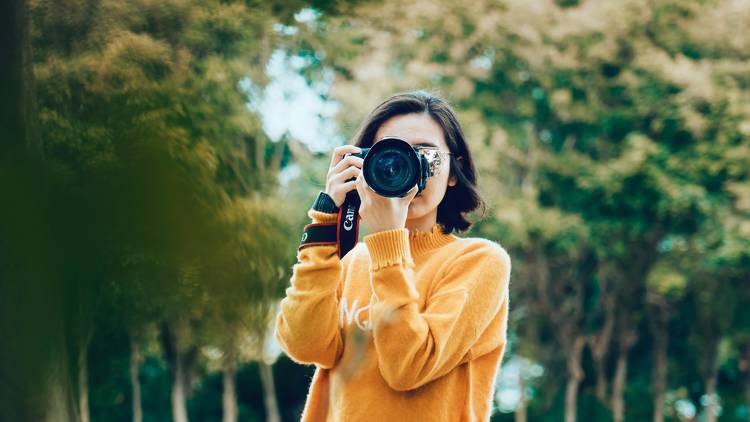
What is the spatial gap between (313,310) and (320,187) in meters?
0.22

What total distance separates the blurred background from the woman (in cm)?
11

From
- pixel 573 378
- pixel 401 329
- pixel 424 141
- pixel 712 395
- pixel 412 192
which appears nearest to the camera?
pixel 401 329

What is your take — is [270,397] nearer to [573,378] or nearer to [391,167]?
[573,378]

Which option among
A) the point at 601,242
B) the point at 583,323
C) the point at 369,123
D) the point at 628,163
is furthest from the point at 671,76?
the point at 369,123

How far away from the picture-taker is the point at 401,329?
1.13 metres

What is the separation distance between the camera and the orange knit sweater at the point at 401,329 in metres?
1.15

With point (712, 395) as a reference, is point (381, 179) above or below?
above

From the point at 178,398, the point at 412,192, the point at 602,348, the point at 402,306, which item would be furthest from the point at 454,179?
the point at 602,348

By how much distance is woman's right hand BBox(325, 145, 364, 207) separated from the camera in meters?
1.28

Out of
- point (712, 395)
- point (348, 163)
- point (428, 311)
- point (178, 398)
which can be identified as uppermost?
point (348, 163)

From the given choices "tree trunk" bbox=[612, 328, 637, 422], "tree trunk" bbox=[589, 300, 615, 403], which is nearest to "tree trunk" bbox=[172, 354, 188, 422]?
"tree trunk" bbox=[589, 300, 615, 403]

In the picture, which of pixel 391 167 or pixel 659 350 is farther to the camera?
pixel 659 350

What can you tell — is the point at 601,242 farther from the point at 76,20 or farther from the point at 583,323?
the point at 76,20

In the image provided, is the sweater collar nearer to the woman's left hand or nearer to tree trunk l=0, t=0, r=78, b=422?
the woman's left hand
